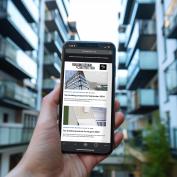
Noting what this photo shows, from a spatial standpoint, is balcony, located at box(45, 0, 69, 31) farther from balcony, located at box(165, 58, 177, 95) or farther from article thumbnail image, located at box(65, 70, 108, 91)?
balcony, located at box(165, 58, 177, 95)

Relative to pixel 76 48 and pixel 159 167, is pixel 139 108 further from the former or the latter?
pixel 76 48

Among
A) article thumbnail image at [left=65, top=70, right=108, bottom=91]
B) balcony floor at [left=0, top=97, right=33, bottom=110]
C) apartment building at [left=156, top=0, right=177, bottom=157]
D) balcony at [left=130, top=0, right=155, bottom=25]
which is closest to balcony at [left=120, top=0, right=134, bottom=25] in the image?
article thumbnail image at [left=65, top=70, right=108, bottom=91]

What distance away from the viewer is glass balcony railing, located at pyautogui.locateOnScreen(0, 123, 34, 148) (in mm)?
8195

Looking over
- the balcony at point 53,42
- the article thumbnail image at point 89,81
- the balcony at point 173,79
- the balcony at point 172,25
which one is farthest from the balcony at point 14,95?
the article thumbnail image at point 89,81

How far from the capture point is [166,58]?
859 centimetres

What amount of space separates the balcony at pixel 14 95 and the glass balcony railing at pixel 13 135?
1.81ft

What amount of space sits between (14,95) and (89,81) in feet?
28.7

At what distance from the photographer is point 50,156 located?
1.09 meters

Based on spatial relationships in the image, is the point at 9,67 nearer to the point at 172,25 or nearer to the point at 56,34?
the point at 172,25

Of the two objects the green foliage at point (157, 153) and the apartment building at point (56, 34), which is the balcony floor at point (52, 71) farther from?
the green foliage at point (157, 153)

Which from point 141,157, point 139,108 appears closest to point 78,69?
point 141,157

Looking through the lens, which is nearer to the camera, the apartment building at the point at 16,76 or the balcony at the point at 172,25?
the apartment building at the point at 16,76

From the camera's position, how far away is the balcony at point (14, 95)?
9.35 metres

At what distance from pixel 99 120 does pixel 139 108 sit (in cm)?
961
